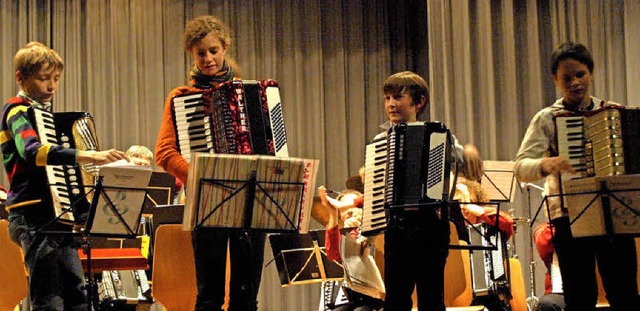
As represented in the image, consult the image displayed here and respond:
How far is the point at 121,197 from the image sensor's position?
4590 millimetres

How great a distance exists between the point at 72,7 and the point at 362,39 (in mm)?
3174

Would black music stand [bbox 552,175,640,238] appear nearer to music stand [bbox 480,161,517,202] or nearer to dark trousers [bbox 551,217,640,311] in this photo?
dark trousers [bbox 551,217,640,311]

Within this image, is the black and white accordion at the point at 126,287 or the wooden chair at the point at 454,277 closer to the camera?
the wooden chair at the point at 454,277

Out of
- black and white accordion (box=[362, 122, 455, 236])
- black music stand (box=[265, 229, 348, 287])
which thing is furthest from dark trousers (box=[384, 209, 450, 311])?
black music stand (box=[265, 229, 348, 287])

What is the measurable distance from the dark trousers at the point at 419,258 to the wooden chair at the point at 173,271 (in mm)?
1409

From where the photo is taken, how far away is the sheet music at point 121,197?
452cm

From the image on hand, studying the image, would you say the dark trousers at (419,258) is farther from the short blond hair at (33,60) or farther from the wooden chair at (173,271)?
the short blond hair at (33,60)

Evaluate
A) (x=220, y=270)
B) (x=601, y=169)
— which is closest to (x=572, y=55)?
(x=601, y=169)

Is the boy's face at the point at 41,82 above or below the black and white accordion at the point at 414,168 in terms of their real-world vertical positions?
above

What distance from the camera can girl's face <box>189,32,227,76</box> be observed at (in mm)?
4598

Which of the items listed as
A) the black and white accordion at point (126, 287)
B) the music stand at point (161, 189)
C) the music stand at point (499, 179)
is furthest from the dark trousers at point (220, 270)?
the music stand at point (499, 179)

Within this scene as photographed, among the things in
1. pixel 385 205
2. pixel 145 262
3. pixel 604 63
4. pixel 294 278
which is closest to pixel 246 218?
pixel 385 205

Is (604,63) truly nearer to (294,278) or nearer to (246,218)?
(294,278)

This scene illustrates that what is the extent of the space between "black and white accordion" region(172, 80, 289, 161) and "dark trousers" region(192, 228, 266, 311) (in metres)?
0.42
